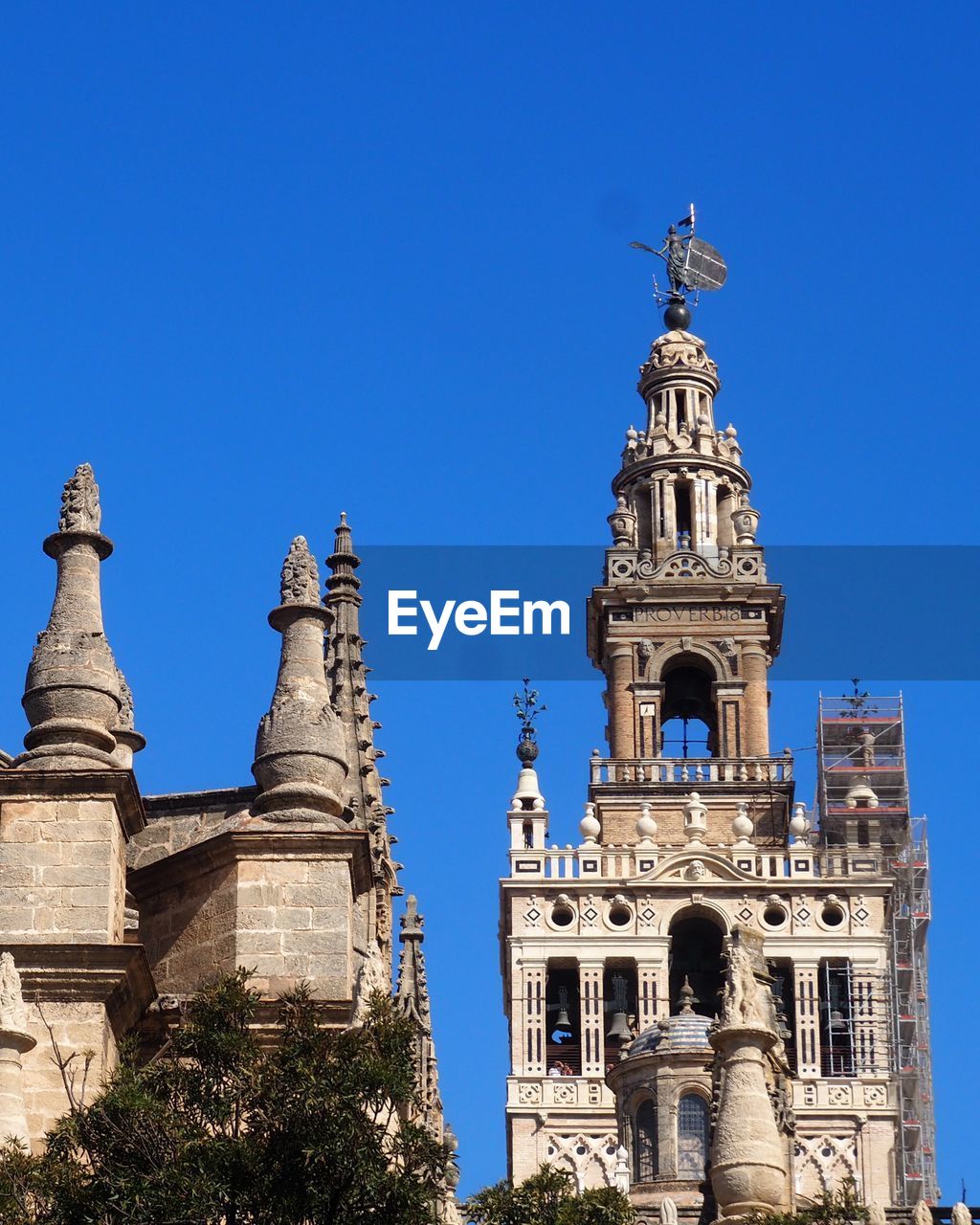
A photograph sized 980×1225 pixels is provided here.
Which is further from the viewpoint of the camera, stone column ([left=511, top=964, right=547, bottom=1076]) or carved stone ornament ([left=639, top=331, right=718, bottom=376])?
carved stone ornament ([left=639, top=331, right=718, bottom=376])

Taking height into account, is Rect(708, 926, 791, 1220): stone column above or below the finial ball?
below

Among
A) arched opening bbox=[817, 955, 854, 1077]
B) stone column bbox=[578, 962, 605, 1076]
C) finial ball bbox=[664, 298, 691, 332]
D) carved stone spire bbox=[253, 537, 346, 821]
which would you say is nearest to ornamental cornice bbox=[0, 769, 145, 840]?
carved stone spire bbox=[253, 537, 346, 821]

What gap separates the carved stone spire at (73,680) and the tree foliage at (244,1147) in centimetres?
566

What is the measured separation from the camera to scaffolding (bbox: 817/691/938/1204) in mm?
98562

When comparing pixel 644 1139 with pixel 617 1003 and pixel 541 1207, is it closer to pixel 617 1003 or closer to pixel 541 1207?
pixel 617 1003

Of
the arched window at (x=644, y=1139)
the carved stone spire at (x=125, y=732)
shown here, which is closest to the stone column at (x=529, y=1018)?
the arched window at (x=644, y=1139)

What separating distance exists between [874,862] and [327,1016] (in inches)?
2480

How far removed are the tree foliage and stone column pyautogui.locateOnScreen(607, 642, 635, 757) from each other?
68323mm

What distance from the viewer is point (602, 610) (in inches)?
4075

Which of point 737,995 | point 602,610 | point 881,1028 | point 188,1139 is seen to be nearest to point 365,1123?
point 188,1139

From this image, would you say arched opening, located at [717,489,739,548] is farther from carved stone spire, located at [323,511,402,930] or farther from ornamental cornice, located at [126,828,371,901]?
ornamental cornice, located at [126,828,371,901]

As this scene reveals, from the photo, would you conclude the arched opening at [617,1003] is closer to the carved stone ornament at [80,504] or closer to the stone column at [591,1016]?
the stone column at [591,1016]

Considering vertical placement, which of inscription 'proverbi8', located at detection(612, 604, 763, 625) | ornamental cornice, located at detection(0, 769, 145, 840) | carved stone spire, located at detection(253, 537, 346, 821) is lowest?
ornamental cornice, located at detection(0, 769, 145, 840)

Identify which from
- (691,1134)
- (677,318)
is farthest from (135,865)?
(677,318)
